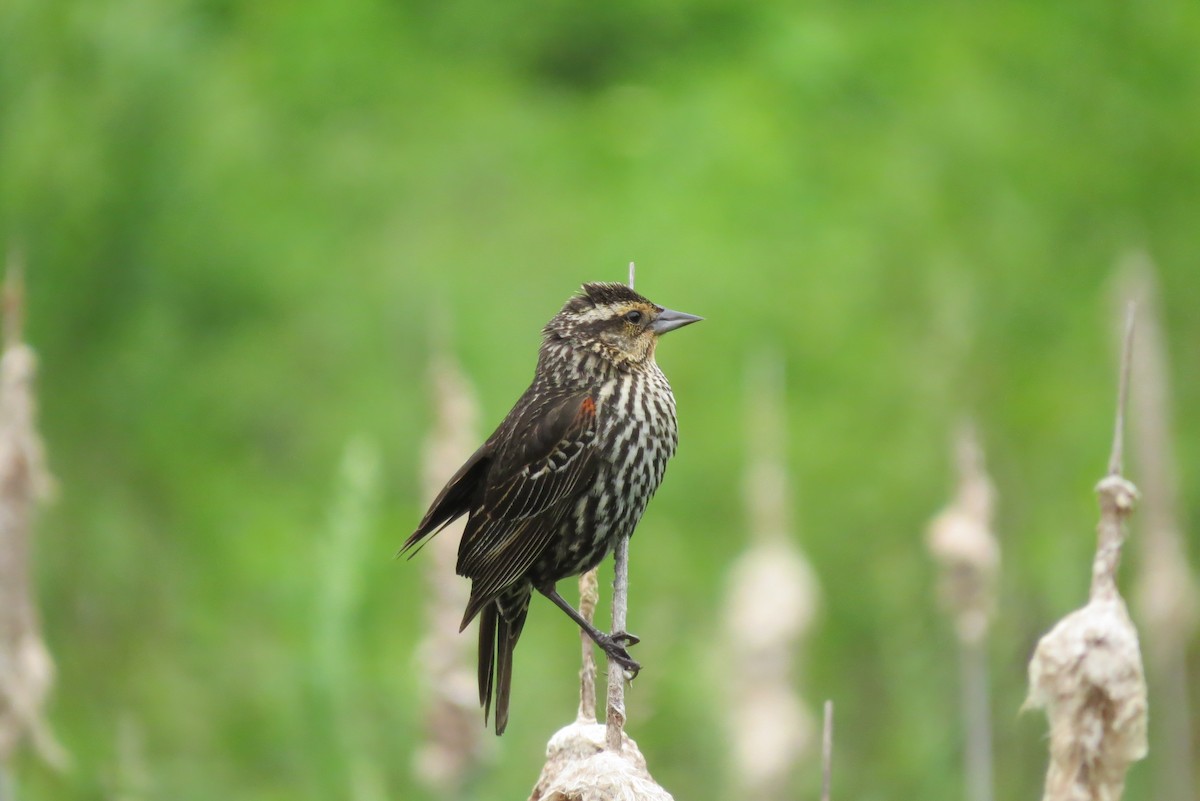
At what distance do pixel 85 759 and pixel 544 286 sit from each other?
5.03 meters

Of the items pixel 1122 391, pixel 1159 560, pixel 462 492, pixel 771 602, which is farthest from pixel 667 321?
pixel 1159 560

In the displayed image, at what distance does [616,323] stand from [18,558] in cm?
132

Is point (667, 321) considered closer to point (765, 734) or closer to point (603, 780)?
point (603, 780)

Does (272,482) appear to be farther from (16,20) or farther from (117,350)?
(16,20)

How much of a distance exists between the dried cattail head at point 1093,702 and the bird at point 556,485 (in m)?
1.14

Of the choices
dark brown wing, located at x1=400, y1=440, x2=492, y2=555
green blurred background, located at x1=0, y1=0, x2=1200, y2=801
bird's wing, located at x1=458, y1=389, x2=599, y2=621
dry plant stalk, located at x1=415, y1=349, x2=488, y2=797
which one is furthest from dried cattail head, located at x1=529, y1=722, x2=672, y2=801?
dry plant stalk, located at x1=415, y1=349, x2=488, y2=797

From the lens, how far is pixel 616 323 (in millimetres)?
3449

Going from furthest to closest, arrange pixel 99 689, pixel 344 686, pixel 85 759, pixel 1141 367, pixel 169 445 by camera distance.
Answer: pixel 169 445 < pixel 99 689 < pixel 85 759 < pixel 1141 367 < pixel 344 686

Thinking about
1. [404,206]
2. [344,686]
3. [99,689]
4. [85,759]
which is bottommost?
[344,686]

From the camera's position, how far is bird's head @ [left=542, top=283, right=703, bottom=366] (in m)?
3.43

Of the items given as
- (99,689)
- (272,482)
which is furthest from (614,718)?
(272,482)

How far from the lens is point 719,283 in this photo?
31.2ft

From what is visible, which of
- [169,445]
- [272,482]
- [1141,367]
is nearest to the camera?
[1141,367]

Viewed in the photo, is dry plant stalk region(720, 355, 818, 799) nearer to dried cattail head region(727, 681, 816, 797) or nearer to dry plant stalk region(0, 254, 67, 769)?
dried cattail head region(727, 681, 816, 797)
